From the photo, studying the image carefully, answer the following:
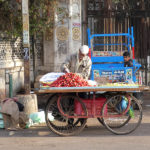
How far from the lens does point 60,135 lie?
6.80m

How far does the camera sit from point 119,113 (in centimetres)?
687

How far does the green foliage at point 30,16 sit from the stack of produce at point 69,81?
3.93m

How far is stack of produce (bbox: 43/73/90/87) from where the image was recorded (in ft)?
21.8

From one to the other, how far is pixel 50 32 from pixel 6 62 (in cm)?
169

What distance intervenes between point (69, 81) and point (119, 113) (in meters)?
1.10

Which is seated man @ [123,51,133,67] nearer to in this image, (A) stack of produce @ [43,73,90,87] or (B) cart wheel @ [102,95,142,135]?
(B) cart wheel @ [102,95,142,135]

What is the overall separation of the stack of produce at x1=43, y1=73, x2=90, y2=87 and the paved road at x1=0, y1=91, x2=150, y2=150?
935 millimetres

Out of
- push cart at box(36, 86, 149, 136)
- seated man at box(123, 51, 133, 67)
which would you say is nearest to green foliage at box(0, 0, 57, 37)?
seated man at box(123, 51, 133, 67)

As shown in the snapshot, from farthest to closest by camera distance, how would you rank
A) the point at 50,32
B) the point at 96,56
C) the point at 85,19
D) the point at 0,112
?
the point at 85,19
the point at 50,32
the point at 96,56
the point at 0,112
